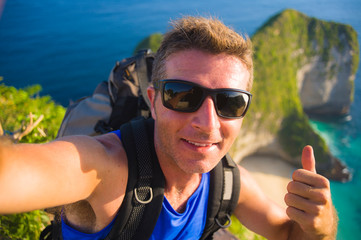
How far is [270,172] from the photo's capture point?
112 feet

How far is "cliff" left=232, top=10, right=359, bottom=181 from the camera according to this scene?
3347cm

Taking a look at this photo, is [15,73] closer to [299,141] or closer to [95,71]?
[95,71]

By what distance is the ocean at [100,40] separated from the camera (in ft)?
135

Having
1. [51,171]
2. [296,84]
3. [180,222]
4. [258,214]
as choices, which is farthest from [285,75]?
[51,171]

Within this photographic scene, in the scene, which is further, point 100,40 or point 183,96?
point 100,40

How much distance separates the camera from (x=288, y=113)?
1421 inches

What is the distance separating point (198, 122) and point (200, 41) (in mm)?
674

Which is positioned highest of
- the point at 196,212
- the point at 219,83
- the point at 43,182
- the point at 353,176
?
the point at 219,83

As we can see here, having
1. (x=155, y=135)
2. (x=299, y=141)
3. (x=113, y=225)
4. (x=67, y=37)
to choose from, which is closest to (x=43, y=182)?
(x=113, y=225)

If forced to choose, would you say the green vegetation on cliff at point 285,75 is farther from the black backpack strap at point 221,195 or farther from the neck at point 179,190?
the neck at point 179,190

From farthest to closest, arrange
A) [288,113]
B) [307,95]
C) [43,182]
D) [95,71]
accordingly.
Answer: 1. [95,71]
2. [307,95]
3. [288,113]
4. [43,182]

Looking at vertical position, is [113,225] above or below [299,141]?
above

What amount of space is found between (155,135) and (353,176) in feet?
139

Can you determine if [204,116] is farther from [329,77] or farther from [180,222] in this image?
[329,77]
